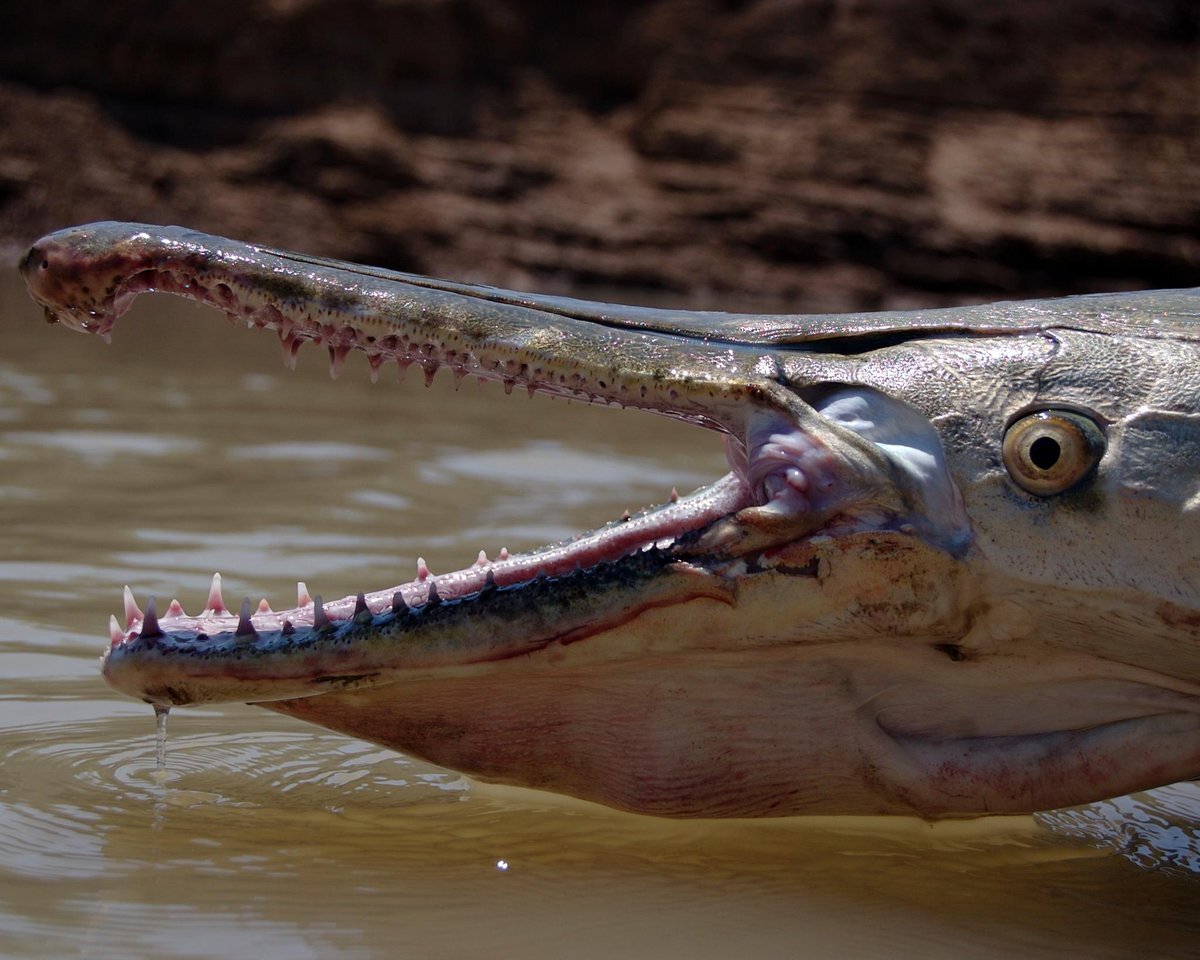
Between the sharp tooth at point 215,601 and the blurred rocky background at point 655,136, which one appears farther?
the blurred rocky background at point 655,136

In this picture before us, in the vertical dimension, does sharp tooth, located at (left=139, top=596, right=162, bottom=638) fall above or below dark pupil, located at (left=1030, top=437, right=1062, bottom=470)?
below

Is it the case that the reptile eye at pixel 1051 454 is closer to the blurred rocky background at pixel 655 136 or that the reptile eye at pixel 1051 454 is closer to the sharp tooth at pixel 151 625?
the sharp tooth at pixel 151 625

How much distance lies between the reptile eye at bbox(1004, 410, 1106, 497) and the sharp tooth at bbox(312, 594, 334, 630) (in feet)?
3.47

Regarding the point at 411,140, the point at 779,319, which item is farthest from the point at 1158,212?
the point at 779,319

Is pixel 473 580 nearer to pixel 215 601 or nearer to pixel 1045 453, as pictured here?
pixel 215 601

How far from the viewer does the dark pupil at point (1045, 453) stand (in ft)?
7.95


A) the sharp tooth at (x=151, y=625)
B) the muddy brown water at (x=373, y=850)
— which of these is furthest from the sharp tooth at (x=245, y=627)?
the muddy brown water at (x=373, y=850)

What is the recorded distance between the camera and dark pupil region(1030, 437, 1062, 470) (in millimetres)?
2422

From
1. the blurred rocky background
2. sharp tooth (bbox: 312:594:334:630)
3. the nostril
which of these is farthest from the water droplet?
the blurred rocky background

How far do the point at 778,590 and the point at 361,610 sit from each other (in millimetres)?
628

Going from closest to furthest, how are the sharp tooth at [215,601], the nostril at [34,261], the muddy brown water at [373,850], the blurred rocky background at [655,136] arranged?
the muddy brown water at [373,850] → the nostril at [34,261] → the sharp tooth at [215,601] → the blurred rocky background at [655,136]

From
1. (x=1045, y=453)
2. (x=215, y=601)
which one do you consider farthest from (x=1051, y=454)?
(x=215, y=601)

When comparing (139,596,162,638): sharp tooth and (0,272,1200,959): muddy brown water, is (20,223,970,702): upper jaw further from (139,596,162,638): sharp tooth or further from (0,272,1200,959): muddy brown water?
(0,272,1200,959): muddy brown water

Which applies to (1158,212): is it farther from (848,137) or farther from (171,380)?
(171,380)
